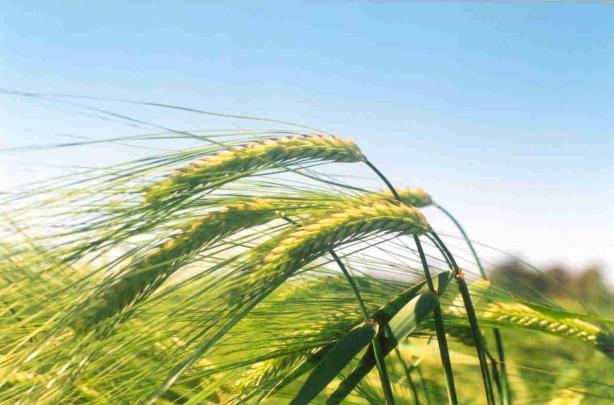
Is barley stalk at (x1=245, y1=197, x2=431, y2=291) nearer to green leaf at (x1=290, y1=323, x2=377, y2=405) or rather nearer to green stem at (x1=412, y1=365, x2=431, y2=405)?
green leaf at (x1=290, y1=323, x2=377, y2=405)

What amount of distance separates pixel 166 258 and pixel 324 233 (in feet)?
0.35

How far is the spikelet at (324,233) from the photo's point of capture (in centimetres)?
49

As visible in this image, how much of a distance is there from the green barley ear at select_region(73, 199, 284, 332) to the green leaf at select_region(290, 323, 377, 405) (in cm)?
10

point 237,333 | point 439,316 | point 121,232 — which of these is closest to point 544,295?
point 439,316

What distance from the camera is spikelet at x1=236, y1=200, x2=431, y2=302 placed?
0.49m

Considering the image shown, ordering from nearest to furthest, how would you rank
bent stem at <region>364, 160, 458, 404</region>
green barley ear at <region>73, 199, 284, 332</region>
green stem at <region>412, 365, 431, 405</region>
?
1. green barley ear at <region>73, 199, 284, 332</region>
2. bent stem at <region>364, 160, 458, 404</region>
3. green stem at <region>412, 365, 431, 405</region>

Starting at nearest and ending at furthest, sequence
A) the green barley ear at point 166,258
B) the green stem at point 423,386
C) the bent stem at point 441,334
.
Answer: the green barley ear at point 166,258 → the bent stem at point 441,334 → the green stem at point 423,386

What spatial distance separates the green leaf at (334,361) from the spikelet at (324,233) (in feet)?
0.20

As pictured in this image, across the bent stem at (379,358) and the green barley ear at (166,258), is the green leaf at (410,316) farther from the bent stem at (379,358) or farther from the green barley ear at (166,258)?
the green barley ear at (166,258)

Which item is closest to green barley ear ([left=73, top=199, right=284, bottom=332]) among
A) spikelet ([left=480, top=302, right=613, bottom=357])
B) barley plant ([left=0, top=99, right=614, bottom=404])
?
barley plant ([left=0, top=99, right=614, bottom=404])

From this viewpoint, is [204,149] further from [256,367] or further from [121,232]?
[256,367]

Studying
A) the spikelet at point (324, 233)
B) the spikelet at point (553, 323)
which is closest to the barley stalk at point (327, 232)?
the spikelet at point (324, 233)

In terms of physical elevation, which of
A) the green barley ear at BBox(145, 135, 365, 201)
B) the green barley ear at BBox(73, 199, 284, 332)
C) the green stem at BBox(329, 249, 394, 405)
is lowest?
the green stem at BBox(329, 249, 394, 405)

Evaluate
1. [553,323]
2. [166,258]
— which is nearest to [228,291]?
[166,258]
